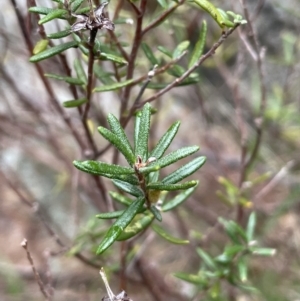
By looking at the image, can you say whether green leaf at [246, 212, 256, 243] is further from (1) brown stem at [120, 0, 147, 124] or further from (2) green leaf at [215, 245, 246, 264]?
(1) brown stem at [120, 0, 147, 124]

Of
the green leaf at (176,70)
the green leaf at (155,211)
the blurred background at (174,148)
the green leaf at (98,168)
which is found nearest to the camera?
the green leaf at (98,168)

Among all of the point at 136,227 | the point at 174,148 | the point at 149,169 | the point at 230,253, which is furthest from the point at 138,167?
the point at 174,148

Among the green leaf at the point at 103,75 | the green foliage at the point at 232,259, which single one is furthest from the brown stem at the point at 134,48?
the green foliage at the point at 232,259

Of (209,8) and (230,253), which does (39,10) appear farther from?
(230,253)

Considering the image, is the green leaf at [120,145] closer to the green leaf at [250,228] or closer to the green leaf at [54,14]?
the green leaf at [54,14]

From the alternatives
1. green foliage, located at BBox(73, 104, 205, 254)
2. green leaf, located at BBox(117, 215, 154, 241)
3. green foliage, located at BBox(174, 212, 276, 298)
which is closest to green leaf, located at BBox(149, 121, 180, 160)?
green foliage, located at BBox(73, 104, 205, 254)
